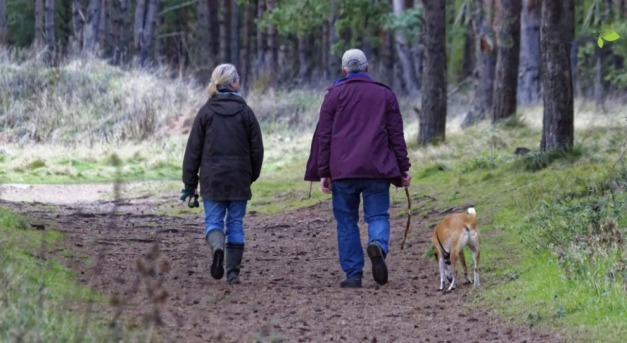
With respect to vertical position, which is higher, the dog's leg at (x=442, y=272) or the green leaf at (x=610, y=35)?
the green leaf at (x=610, y=35)

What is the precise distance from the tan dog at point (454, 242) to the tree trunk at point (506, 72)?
43.5ft

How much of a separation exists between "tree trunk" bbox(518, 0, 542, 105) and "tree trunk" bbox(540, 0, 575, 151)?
12050mm

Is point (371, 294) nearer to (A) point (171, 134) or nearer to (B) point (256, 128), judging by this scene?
(B) point (256, 128)

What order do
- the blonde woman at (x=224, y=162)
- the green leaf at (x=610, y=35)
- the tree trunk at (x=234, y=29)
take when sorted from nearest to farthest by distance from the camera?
the green leaf at (x=610, y=35) → the blonde woman at (x=224, y=162) → the tree trunk at (x=234, y=29)

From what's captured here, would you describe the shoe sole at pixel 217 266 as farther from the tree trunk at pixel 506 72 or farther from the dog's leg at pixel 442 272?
the tree trunk at pixel 506 72

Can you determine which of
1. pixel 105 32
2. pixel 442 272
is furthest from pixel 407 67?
pixel 442 272

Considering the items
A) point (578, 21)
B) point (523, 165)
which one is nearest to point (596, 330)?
point (523, 165)

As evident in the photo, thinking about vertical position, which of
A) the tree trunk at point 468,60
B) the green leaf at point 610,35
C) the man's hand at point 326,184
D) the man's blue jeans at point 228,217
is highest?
the green leaf at point 610,35

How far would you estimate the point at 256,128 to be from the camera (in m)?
10.3

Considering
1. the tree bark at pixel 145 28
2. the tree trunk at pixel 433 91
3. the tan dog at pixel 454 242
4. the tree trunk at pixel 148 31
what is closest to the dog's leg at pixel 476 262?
the tan dog at pixel 454 242

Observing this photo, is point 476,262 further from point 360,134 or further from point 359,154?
point 360,134

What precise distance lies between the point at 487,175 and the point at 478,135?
5.65 m

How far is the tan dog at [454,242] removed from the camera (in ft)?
31.4

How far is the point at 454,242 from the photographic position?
31.7ft
